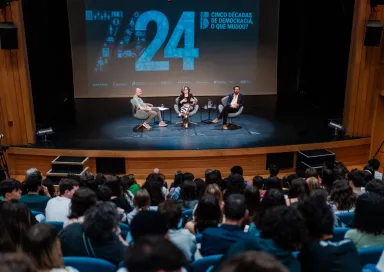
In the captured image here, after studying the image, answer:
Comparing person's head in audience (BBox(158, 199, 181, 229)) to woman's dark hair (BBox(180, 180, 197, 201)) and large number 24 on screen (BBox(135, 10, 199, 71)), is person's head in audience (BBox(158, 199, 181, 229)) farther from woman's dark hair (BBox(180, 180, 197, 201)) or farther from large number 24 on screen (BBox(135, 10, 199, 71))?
large number 24 on screen (BBox(135, 10, 199, 71))

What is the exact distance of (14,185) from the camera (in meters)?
3.92

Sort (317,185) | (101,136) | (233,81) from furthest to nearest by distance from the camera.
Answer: (233,81), (101,136), (317,185)

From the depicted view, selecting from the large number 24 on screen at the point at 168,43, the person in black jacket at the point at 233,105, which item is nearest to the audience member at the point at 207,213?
the person in black jacket at the point at 233,105

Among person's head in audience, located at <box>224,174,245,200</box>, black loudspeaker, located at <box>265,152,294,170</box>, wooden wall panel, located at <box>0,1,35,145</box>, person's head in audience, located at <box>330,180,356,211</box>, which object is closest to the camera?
person's head in audience, located at <box>330,180,356,211</box>

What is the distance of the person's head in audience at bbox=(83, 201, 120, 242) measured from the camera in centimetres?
265

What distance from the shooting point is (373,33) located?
7.18 m

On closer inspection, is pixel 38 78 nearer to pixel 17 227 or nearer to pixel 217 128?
pixel 217 128

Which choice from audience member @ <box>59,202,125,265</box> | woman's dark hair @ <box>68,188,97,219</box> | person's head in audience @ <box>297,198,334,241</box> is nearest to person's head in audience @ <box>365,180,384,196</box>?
person's head in audience @ <box>297,198,334,241</box>

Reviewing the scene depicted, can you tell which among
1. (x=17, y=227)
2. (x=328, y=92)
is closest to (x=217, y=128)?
(x=328, y=92)

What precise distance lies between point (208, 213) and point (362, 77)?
5.78m

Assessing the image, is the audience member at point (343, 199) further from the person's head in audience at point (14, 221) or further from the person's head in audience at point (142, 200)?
the person's head in audience at point (14, 221)

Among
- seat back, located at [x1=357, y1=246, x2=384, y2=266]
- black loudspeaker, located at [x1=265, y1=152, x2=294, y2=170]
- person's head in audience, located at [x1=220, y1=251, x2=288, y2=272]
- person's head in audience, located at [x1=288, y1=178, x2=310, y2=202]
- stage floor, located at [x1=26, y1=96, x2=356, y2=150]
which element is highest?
person's head in audience, located at [x1=220, y1=251, x2=288, y2=272]

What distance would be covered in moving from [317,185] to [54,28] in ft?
26.3

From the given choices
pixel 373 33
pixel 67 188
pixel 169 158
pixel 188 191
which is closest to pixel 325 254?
pixel 188 191
